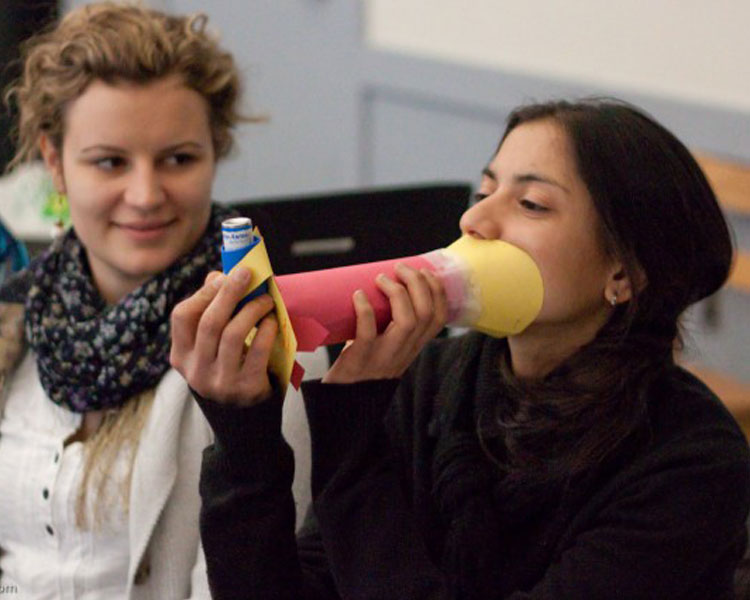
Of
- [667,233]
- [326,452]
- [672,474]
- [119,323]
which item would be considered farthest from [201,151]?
[672,474]

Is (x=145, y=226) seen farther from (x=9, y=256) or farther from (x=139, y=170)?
(x=9, y=256)

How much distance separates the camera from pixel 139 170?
1.61 metres

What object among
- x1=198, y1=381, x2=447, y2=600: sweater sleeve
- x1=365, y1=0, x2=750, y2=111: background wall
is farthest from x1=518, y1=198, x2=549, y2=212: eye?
x1=365, y1=0, x2=750, y2=111: background wall

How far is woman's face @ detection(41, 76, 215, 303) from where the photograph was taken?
161 centimetres

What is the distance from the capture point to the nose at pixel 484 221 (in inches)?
49.6

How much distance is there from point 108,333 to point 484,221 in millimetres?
598

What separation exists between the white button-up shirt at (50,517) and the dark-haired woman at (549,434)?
1.13 feet

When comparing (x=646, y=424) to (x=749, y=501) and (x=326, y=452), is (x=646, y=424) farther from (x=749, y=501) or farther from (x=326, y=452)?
(x=326, y=452)

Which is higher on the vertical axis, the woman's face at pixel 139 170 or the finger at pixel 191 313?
the finger at pixel 191 313

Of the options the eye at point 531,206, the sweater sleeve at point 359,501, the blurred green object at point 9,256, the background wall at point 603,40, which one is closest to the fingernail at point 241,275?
the sweater sleeve at point 359,501

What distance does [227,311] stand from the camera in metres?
1.08

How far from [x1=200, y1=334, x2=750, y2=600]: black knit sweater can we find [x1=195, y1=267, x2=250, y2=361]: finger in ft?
0.30

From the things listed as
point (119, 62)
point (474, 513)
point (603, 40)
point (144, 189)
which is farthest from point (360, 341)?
point (603, 40)

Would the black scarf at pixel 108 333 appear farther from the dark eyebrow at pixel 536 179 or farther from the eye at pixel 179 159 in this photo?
the dark eyebrow at pixel 536 179
